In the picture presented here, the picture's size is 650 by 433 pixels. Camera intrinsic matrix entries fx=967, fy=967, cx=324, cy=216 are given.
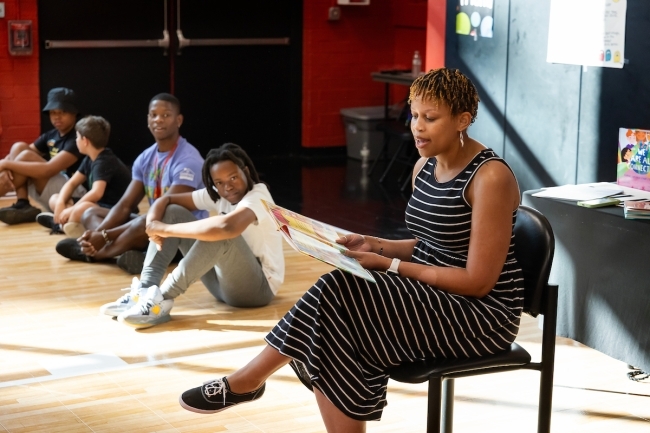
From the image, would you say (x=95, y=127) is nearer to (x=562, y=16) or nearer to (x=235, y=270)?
(x=235, y=270)

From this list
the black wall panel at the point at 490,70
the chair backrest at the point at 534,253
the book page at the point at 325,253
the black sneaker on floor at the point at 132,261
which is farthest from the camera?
the black wall panel at the point at 490,70

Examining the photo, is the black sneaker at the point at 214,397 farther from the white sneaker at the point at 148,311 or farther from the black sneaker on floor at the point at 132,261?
the black sneaker on floor at the point at 132,261

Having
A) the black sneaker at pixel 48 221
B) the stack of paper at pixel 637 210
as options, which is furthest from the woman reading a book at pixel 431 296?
the black sneaker at pixel 48 221

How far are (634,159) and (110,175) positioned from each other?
9.64 ft

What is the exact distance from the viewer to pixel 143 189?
5062mm

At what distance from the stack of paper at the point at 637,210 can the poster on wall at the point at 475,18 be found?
8.11ft

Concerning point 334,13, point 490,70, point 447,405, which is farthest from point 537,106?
point 334,13

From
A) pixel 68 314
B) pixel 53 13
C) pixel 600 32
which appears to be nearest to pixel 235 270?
pixel 68 314

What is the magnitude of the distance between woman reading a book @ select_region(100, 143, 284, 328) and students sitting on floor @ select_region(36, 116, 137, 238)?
121cm

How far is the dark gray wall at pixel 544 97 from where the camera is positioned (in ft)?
15.3

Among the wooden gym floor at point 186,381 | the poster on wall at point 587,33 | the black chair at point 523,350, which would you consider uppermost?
the poster on wall at point 587,33

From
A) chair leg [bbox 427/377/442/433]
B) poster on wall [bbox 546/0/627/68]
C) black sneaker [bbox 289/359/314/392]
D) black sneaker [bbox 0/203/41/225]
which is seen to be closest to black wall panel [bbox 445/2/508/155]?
poster on wall [bbox 546/0/627/68]

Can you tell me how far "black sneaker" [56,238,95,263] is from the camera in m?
5.20

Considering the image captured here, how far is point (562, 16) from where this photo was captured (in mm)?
5055
